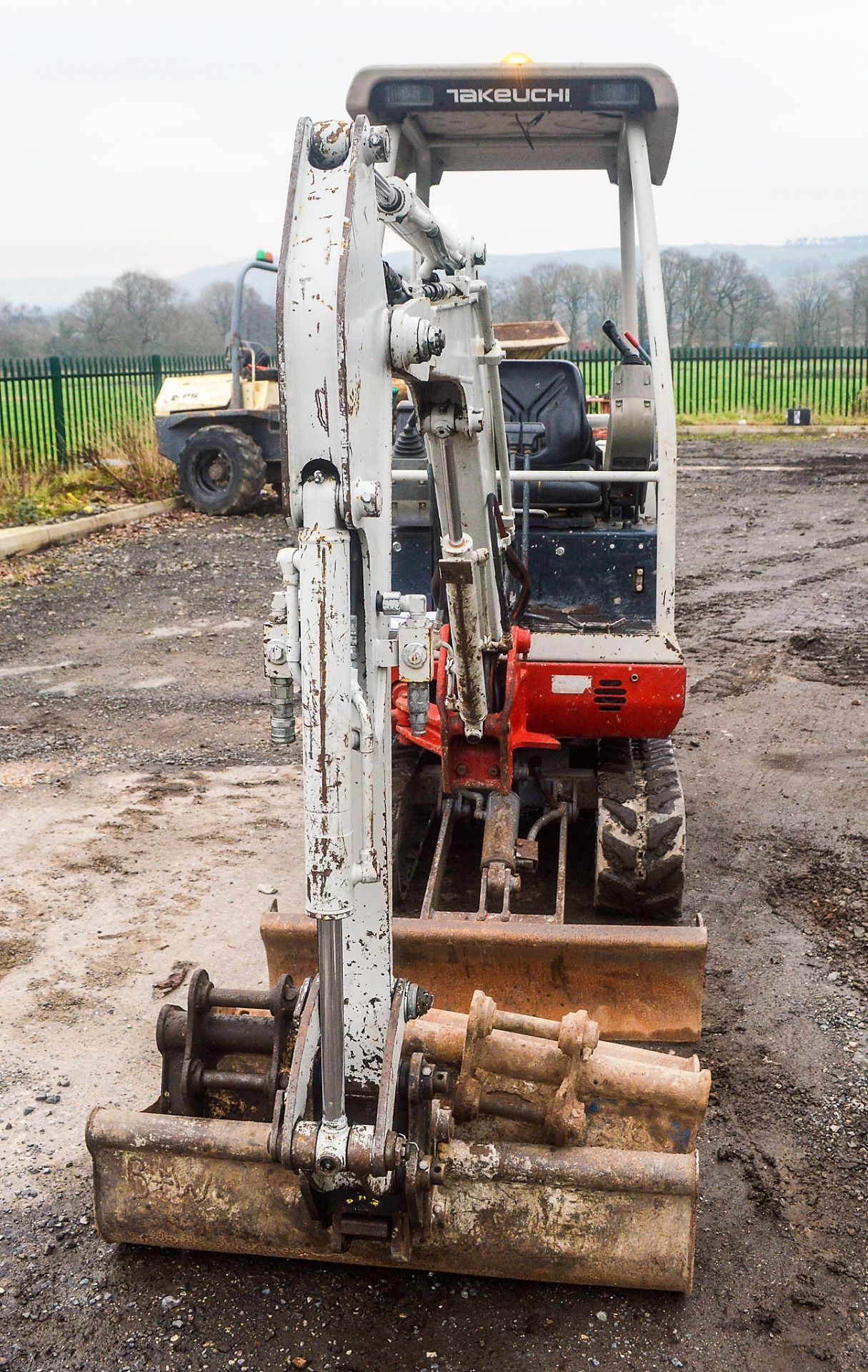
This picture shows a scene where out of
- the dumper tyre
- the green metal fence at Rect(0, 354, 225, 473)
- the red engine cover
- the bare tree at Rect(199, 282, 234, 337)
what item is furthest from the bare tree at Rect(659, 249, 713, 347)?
the red engine cover

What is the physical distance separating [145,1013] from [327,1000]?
74.1 inches

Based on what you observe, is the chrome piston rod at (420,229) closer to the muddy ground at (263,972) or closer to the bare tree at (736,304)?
the muddy ground at (263,972)

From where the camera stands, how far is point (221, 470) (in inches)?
605

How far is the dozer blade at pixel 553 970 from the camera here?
3.90m

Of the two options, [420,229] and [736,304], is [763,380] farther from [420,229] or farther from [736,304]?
[420,229]

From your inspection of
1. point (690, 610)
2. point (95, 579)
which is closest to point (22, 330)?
point (95, 579)

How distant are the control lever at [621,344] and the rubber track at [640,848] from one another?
5.69 feet

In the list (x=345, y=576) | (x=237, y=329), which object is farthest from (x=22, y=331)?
(x=345, y=576)

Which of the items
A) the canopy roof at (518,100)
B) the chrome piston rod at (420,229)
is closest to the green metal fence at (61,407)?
the canopy roof at (518,100)

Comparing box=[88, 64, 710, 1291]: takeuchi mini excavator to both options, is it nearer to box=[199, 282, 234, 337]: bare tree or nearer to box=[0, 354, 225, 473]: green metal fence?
box=[0, 354, 225, 473]: green metal fence

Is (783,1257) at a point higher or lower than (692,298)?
lower

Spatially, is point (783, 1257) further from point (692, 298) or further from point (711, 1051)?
point (692, 298)

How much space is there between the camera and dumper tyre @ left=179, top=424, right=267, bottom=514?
49.1 ft

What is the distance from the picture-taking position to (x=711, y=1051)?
13.2ft
